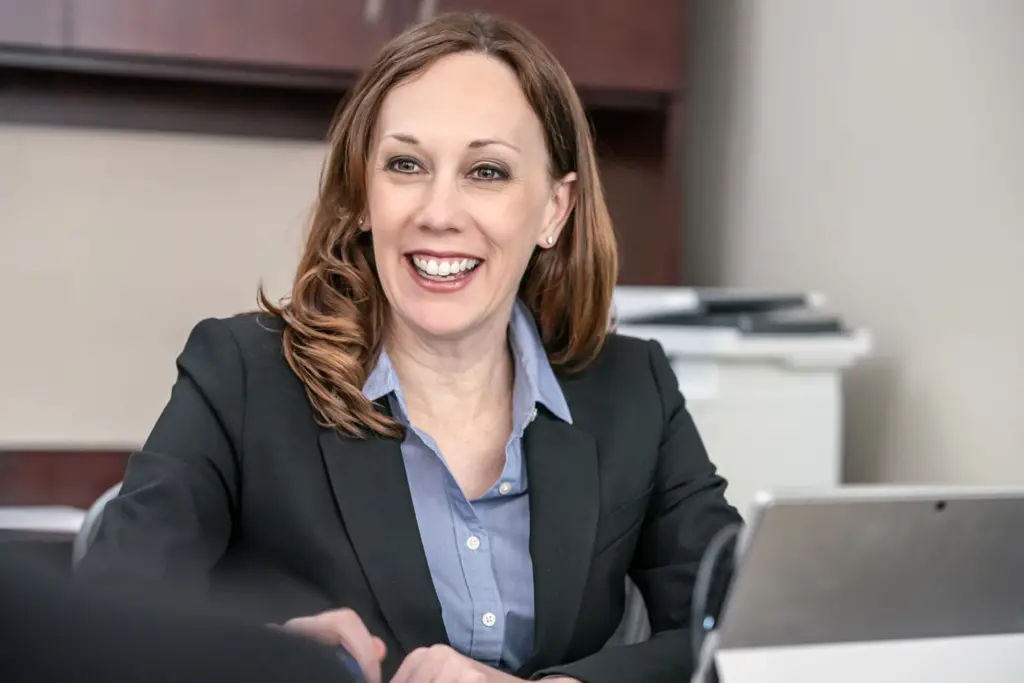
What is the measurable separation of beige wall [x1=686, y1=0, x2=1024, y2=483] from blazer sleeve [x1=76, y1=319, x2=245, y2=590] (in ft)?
3.33

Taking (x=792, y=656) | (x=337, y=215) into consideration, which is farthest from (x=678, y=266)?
(x=792, y=656)

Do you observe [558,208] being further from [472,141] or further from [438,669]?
[438,669]

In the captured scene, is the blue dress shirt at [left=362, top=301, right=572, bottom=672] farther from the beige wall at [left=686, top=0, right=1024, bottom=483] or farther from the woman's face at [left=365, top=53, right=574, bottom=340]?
the beige wall at [left=686, top=0, right=1024, bottom=483]

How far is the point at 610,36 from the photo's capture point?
7.20 ft

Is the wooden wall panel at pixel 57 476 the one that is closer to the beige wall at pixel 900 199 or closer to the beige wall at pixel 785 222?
the beige wall at pixel 785 222

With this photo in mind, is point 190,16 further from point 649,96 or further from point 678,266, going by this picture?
point 678,266

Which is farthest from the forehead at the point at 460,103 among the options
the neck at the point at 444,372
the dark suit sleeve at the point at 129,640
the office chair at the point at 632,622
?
the dark suit sleeve at the point at 129,640

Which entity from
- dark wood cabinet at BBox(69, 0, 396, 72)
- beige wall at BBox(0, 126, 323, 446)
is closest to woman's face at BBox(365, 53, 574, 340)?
dark wood cabinet at BBox(69, 0, 396, 72)

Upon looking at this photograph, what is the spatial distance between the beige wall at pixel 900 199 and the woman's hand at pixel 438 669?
875 mm

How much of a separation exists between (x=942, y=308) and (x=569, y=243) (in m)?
0.64

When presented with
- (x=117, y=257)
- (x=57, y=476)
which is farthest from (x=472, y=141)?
(x=57, y=476)

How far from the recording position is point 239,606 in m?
0.39

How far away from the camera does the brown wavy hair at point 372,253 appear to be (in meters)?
1.19

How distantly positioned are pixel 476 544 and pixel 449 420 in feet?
0.52
